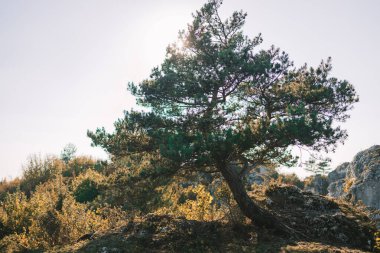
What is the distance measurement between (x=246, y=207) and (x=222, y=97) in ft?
14.4

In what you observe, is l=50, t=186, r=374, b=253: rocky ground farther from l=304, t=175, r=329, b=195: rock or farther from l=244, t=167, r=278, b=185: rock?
l=304, t=175, r=329, b=195: rock

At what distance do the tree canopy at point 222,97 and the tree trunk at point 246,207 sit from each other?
37mm

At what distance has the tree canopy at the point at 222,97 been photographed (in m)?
10.9

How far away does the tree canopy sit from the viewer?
10.9 m

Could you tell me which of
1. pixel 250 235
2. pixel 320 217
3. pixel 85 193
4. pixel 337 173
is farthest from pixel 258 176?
pixel 250 235

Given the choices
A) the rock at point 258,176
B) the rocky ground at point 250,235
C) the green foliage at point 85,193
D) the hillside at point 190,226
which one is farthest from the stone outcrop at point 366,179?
the green foliage at point 85,193

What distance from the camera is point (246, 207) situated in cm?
1146

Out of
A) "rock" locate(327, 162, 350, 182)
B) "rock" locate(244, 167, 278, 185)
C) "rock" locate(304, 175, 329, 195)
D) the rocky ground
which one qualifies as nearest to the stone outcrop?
the rocky ground

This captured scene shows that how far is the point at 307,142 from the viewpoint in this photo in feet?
31.0

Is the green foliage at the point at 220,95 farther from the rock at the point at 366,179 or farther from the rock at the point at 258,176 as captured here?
the rock at the point at 366,179

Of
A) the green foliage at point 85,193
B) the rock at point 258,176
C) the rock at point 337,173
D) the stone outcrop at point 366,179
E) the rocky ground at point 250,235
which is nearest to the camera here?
the rocky ground at point 250,235

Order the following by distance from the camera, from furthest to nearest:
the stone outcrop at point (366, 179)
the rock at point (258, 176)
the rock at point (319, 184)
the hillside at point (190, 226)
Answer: the rock at point (319, 184) < the stone outcrop at point (366, 179) < the rock at point (258, 176) < the hillside at point (190, 226)

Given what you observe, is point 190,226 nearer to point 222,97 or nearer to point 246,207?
point 246,207

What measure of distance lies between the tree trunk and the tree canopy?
1.5 inches
